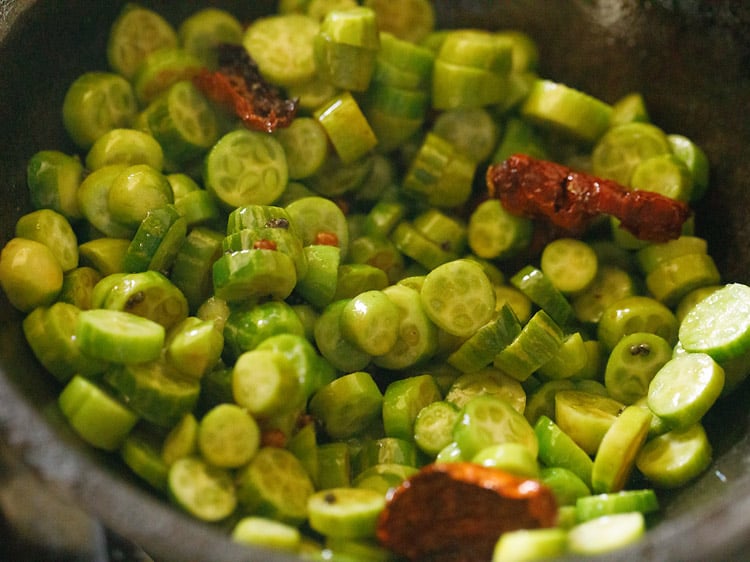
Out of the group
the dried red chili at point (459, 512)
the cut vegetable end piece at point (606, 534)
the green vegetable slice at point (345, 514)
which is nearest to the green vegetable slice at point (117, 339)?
the green vegetable slice at point (345, 514)

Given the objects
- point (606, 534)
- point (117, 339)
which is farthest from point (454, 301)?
point (117, 339)

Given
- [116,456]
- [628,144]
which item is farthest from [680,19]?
[116,456]

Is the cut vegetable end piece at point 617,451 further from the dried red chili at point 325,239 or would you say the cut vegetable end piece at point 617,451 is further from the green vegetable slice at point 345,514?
the dried red chili at point 325,239

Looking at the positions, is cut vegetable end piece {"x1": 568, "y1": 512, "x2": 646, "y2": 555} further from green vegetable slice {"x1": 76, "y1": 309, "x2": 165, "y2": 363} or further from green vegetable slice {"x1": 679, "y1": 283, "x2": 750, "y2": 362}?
green vegetable slice {"x1": 76, "y1": 309, "x2": 165, "y2": 363}

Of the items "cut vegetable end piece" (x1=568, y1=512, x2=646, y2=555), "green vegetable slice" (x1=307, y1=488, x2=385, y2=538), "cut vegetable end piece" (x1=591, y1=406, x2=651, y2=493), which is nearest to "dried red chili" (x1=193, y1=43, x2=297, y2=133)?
"green vegetable slice" (x1=307, y1=488, x2=385, y2=538)

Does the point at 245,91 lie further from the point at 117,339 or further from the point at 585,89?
the point at 585,89

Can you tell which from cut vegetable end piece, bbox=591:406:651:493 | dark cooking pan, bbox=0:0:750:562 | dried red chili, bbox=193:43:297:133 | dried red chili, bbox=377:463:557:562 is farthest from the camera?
dried red chili, bbox=193:43:297:133

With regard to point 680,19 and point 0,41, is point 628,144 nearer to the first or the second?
point 680,19
